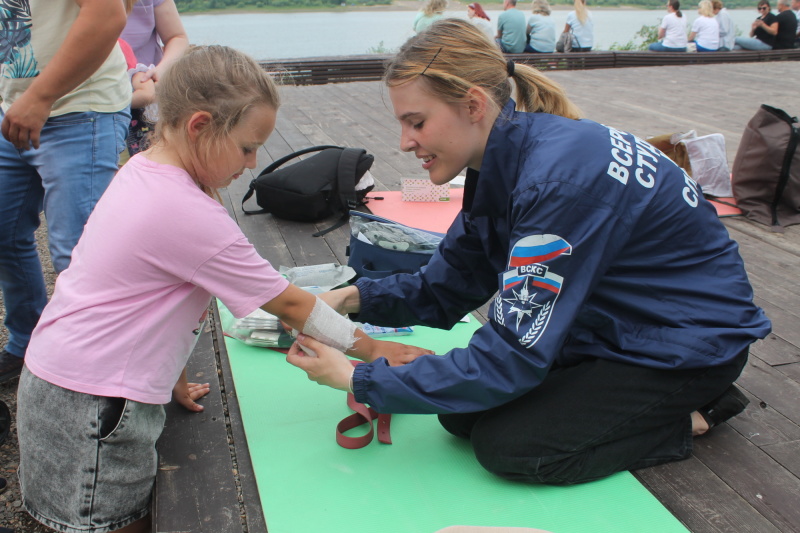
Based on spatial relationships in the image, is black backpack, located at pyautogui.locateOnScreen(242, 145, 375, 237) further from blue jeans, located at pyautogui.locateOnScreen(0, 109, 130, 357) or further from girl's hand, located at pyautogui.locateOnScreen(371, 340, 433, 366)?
girl's hand, located at pyautogui.locateOnScreen(371, 340, 433, 366)

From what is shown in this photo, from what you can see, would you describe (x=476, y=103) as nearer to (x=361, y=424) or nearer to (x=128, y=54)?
(x=361, y=424)

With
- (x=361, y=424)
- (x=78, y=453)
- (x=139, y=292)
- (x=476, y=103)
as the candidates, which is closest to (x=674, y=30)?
(x=476, y=103)

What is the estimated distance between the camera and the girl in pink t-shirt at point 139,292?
155 cm

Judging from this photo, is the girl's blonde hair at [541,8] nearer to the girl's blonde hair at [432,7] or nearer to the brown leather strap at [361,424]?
the girl's blonde hair at [432,7]

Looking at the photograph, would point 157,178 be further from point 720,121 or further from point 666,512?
point 720,121

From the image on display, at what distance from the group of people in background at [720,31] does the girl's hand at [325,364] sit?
11.5m

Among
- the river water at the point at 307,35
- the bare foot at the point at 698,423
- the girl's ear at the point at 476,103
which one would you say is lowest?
the river water at the point at 307,35

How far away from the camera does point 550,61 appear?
10.3 m

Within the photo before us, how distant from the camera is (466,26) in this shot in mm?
1771

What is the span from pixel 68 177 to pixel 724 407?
2.00 m

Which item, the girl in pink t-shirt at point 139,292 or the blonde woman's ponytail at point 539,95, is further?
the blonde woman's ponytail at point 539,95

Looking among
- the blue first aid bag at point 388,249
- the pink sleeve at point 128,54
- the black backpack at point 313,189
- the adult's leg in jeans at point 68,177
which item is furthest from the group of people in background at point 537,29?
the adult's leg in jeans at point 68,177

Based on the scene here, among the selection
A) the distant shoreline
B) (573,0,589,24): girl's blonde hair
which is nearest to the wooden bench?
(573,0,589,24): girl's blonde hair

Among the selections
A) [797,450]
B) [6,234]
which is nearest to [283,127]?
[6,234]
